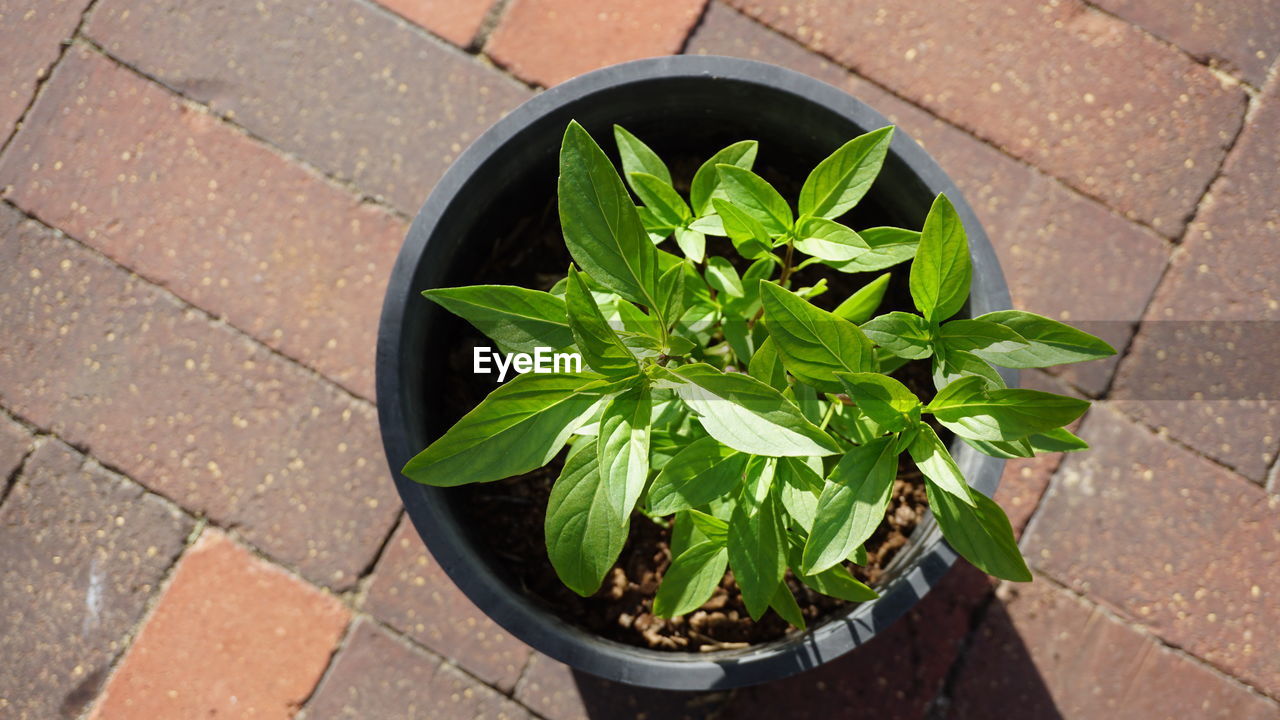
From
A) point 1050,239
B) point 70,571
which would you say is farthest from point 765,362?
point 70,571

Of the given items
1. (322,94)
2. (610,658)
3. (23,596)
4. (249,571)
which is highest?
(322,94)

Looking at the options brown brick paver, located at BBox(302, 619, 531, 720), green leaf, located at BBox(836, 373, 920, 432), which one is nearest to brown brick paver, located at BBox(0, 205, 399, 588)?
brown brick paver, located at BBox(302, 619, 531, 720)

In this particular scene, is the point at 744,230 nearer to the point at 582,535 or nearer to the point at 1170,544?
the point at 582,535

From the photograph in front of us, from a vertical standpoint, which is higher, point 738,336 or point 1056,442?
point 1056,442

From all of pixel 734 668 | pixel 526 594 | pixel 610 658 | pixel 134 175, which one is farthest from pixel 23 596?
pixel 734 668

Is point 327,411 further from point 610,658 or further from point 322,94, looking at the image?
point 610,658

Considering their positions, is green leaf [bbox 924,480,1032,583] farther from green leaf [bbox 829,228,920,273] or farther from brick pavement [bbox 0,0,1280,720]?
brick pavement [bbox 0,0,1280,720]

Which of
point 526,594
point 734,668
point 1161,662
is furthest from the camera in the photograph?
point 1161,662

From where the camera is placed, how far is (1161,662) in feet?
6.19

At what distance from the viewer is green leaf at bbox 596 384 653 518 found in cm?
94

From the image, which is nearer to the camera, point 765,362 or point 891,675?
point 765,362

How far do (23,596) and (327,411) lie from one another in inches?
30.4

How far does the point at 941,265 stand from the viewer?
3.30ft

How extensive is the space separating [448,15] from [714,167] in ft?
3.81
